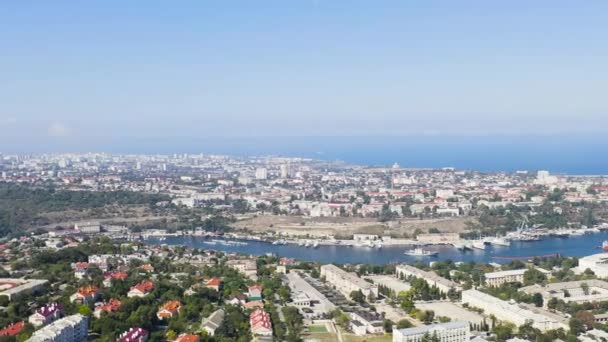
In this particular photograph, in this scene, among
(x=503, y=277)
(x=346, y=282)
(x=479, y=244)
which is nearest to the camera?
(x=346, y=282)

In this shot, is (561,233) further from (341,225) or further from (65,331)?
(65,331)

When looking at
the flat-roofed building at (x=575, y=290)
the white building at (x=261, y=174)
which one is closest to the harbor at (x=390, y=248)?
the flat-roofed building at (x=575, y=290)

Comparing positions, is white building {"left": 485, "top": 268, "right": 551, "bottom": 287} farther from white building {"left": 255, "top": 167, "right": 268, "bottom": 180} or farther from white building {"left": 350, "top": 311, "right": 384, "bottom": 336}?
white building {"left": 255, "top": 167, "right": 268, "bottom": 180}

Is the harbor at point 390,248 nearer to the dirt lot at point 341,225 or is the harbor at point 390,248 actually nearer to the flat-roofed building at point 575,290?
the dirt lot at point 341,225

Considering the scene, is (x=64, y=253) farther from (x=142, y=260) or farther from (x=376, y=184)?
(x=376, y=184)

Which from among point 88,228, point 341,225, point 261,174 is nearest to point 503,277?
point 341,225

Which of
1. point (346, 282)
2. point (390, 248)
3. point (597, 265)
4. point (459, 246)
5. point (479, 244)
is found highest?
point (597, 265)

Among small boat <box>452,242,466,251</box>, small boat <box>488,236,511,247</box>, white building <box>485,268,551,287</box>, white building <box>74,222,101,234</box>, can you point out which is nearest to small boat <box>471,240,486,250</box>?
small boat <box>452,242,466,251</box>
